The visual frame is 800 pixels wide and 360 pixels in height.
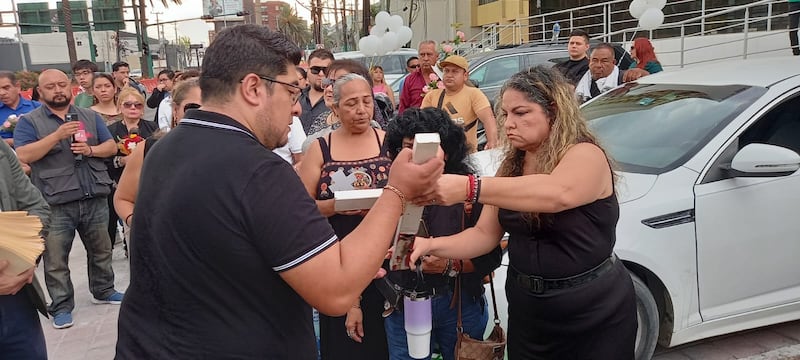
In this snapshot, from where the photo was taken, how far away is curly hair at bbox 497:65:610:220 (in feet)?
6.77

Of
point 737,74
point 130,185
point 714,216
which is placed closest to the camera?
point 714,216

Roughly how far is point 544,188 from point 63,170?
3849 mm

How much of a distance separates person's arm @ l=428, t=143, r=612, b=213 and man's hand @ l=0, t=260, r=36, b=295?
1.69 meters

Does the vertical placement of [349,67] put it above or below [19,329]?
above

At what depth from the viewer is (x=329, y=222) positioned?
2.53 meters

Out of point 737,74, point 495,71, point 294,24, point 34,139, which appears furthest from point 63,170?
point 294,24

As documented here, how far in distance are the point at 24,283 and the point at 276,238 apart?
163cm

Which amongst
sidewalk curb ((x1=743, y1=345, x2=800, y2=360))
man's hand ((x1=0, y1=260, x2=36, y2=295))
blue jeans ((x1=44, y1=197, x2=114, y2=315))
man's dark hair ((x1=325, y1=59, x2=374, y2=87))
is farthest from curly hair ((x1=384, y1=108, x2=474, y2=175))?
blue jeans ((x1=44, y1=197, x2=114, y2=315))

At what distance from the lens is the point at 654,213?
9.78ft

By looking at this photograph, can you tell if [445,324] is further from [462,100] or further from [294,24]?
[294,24]

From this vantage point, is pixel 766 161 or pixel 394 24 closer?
pixel 766 161

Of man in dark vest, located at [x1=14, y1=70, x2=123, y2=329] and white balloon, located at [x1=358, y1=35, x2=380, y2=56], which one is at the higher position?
white balloon, located at [x1=358, y1=35, x2=380, y2=56]

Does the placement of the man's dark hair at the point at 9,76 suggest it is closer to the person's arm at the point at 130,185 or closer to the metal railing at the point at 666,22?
the person's arm at the point at 130,185

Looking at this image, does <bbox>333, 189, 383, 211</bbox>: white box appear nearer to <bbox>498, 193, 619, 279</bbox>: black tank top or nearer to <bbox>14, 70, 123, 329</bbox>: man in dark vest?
<bbox>498, 193, 619, 279</bbox>: black tank top
